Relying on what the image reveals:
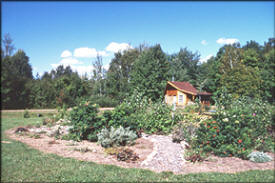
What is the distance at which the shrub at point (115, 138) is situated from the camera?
6332 millimetres

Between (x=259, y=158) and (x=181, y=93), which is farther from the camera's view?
(x=181, y=93)

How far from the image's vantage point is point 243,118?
605 cm

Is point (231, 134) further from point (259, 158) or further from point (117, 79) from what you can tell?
point (117, 79)

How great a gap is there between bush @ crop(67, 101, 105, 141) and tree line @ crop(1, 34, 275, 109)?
0.64 meters

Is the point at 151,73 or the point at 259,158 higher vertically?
the point at 151,73

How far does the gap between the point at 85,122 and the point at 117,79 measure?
4.39m

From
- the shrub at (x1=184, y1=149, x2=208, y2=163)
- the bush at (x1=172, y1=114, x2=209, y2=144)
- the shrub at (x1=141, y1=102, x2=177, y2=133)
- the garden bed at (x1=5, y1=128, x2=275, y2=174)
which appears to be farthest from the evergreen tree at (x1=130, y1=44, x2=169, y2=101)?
the shrub at (x1=184, y1=149, x2=208, y2=163)

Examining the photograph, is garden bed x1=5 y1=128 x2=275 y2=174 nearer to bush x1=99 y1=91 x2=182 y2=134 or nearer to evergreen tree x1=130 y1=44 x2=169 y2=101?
bush x1=99 y1=91 x2=182 y2=134

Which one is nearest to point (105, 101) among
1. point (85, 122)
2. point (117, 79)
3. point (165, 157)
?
point (117, 79)

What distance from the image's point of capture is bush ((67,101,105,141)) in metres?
7.20

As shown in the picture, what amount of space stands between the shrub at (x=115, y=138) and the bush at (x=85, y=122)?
0.65m

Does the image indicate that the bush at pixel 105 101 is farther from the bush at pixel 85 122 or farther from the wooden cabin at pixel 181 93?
the wooden cabin at pixel 181 93

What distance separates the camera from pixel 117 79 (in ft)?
36.9

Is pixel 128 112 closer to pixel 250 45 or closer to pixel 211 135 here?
pixel 211 135
